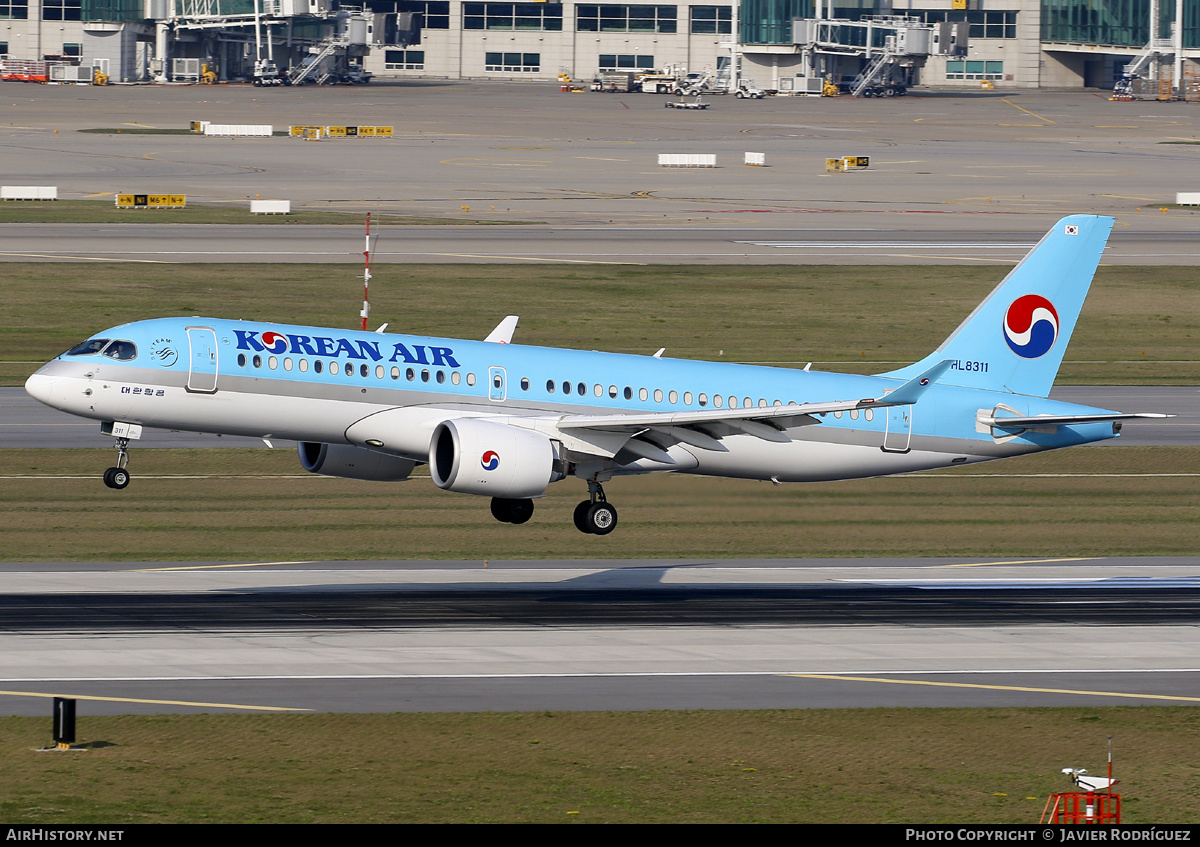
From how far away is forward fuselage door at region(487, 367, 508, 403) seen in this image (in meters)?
49.8

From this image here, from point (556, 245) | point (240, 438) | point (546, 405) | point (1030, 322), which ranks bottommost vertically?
point (240, 438)

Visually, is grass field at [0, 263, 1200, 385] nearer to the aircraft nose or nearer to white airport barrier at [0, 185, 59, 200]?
white airport barrier at [0, 185, 59, 200]

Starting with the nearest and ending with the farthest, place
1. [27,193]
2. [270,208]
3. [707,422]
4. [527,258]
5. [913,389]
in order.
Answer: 1. [913,389]
2. [707,422]
3. [527,258]
4. [270,208]
5. [27,193]

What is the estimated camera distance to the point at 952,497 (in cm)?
6581

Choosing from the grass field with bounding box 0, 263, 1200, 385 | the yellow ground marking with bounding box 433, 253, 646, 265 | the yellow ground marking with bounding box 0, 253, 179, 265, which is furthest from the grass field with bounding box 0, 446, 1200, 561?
the yellow ground marking with bounding box 433, 253, 646, 265

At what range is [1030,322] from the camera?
56625mm

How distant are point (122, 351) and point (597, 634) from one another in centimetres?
1532

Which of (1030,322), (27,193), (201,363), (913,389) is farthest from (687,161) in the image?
(913,389)

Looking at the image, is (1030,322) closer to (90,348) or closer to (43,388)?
(90,348)

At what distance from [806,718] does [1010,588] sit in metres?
16.5

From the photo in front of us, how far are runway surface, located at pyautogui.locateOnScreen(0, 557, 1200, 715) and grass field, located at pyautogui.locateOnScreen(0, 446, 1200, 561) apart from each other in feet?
6.65

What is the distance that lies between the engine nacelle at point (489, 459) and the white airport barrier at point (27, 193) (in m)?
106

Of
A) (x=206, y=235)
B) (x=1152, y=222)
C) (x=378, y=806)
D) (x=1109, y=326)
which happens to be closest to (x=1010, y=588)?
(x=378, y=806)

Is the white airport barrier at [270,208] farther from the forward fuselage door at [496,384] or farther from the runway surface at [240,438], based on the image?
the forward fuselage door at [496,384]
